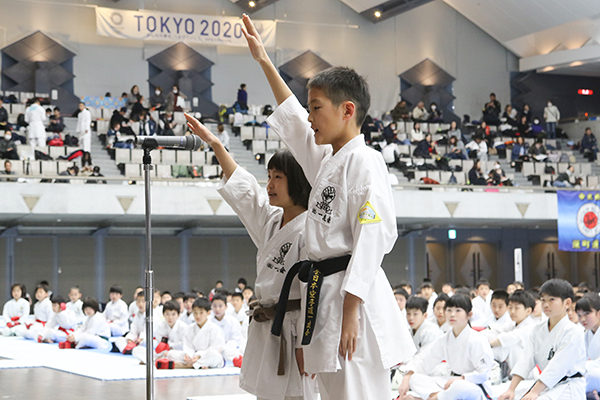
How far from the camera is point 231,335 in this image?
35.1ft

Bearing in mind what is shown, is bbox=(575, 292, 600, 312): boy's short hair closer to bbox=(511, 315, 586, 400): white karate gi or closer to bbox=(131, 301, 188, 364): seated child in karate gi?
bbox=(511, 315, 586, 400): white karate gi

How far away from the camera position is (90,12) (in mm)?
23406

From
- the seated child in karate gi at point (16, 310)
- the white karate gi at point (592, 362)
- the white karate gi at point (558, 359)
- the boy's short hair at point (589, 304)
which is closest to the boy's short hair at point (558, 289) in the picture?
the white karate gi at point (558, 359)

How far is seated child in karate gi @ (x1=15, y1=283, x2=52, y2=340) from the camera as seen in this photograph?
45.2 ft

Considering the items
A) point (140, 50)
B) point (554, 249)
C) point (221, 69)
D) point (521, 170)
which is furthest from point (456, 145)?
point (140, 50)

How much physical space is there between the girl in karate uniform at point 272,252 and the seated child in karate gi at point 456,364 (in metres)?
3.19

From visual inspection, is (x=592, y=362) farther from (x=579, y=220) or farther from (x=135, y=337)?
(x=579, y=220)

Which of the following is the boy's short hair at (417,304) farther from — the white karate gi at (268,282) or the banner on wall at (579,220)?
the banner on wall at (579,220)

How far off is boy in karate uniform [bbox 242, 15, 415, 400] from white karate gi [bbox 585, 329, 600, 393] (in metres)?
4.29

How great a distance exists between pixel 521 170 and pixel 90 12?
12891 millimetres

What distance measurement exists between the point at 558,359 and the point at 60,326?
9815mm

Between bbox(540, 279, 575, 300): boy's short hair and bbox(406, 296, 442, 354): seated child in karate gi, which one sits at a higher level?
bbox(540, 279, 575, 300): boy's short hair

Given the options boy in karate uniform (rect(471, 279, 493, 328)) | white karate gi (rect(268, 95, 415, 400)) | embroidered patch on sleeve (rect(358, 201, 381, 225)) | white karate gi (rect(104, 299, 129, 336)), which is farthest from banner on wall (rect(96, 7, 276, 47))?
embroidered patch on sleeve (rect(358, 201, 381, 225))

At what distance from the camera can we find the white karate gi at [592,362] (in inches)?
265
